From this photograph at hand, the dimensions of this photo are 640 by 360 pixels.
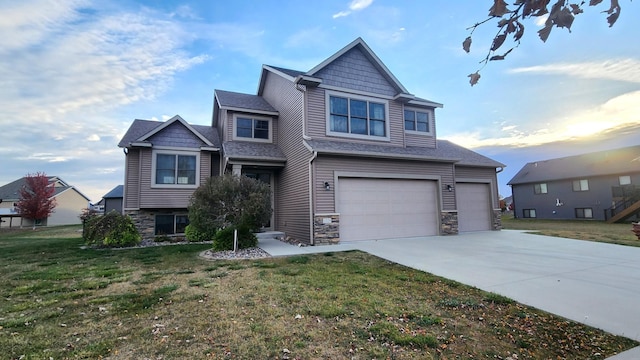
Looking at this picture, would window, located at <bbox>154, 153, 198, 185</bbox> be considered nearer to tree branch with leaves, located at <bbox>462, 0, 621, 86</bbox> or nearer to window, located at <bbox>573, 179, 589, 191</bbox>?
tree branch with leaves, located at <bbox>462, 0, 621, 86</bbox>

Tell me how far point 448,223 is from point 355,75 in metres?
7.64

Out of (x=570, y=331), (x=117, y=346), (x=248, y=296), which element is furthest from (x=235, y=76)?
(x=570, y=331)

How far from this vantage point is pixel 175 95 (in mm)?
15547

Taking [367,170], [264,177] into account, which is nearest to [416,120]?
[367,170]

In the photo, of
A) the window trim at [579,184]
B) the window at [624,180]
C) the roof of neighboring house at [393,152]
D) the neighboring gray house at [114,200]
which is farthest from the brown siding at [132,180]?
the window at [624,180]

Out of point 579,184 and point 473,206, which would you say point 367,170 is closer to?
point 473,206

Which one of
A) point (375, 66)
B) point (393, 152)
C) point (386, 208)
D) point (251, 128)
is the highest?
point (375, 66)

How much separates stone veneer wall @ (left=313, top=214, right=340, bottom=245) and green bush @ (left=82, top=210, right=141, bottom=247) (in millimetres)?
7163

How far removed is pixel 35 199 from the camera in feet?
89.1

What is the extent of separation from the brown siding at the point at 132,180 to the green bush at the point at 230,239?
5927 mm

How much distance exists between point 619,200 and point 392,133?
24334 mm

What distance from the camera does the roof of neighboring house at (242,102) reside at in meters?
14.4

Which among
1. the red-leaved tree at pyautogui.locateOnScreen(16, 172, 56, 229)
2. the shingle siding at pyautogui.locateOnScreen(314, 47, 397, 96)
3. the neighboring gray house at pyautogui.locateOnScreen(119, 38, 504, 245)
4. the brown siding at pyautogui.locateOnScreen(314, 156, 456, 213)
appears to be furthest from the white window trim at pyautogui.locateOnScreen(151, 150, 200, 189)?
the red-leaved tree at pyautogui.locateOnScreen(16, 172, 56, 229)

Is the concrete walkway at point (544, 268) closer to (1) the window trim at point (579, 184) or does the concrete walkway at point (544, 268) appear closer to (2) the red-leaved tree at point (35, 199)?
(1) the window trim at point (579, 184)
